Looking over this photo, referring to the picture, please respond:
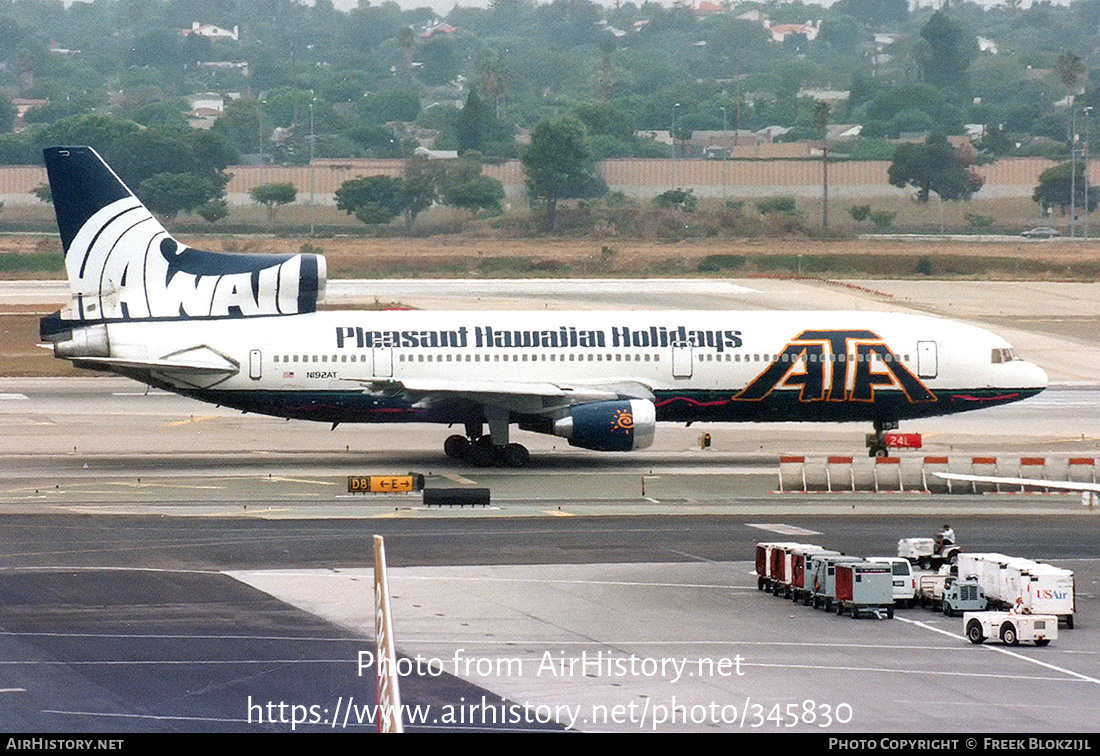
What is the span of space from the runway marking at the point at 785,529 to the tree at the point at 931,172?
15704 cm

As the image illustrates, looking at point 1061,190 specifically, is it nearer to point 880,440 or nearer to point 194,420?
point 880,440

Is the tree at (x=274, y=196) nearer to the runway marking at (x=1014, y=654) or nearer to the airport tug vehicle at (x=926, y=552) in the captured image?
the airport tug vehicle at (x=926, y=552)

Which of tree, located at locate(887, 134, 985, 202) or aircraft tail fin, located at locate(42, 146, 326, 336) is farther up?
tree, located at locate(887, 134, 985, 202)

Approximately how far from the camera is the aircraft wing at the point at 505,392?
2009 inches

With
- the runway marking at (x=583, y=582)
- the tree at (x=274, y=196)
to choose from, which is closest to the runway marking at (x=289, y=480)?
the runway marking at (x=583, y=582)

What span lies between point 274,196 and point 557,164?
3135 cm

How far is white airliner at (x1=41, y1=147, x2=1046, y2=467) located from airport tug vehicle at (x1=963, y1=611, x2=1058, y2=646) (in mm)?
22044

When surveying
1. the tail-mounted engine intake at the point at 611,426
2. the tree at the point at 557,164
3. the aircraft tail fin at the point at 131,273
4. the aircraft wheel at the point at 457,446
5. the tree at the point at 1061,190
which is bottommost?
the aircraft wheel at the point at 457,446

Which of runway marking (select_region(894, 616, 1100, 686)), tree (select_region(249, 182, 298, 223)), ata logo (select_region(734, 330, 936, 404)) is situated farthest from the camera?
tree (select_region(249, 182, 298, 223))

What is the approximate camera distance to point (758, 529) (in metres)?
42.6

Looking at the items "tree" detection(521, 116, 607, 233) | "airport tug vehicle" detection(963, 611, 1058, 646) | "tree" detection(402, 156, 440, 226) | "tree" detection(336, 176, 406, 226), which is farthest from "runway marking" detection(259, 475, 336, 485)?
"tree" detection(521, 116, 607, 233)

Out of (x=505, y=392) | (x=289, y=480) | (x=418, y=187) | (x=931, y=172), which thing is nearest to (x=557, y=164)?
(x=418, y=187)

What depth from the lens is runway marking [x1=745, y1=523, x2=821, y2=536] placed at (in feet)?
137

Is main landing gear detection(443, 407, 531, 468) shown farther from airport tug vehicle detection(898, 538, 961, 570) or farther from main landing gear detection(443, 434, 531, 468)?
airport tug vehicle detection(898, 538, 961, 570)
